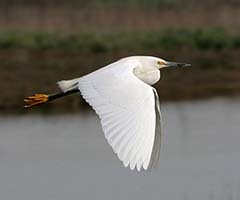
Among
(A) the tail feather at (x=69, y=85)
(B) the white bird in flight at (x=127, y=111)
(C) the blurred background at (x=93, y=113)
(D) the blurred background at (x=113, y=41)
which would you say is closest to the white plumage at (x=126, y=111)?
(B) the white bird in flight at (x=127, y=111)

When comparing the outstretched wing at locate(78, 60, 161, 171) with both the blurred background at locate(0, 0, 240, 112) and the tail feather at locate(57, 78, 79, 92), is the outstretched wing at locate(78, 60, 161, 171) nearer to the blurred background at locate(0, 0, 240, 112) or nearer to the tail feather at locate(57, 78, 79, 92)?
the tail feather at locate(57, 78, 79, 92)

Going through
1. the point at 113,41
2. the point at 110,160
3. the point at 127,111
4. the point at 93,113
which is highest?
the point at 127,111

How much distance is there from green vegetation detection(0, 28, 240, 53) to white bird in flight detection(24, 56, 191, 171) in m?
11.7

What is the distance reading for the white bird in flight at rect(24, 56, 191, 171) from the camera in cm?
465

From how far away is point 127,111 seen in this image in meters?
4.99

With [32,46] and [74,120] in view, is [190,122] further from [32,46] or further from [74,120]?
[32,46]

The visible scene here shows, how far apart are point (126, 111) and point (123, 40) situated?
12.8 meters

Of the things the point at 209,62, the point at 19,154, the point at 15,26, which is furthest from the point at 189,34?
the point at 19,154

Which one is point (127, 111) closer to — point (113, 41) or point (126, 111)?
point (126, 111)

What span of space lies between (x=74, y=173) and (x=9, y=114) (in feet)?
12.2

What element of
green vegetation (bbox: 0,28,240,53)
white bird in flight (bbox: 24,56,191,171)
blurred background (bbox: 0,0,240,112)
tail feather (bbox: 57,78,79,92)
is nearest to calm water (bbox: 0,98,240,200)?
blurred background (bbox: 0,0,240,112)

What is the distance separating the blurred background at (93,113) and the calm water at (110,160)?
0.5 inches

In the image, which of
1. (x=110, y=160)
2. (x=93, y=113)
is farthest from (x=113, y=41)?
(x=110, y=160)

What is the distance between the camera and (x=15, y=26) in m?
18.6
